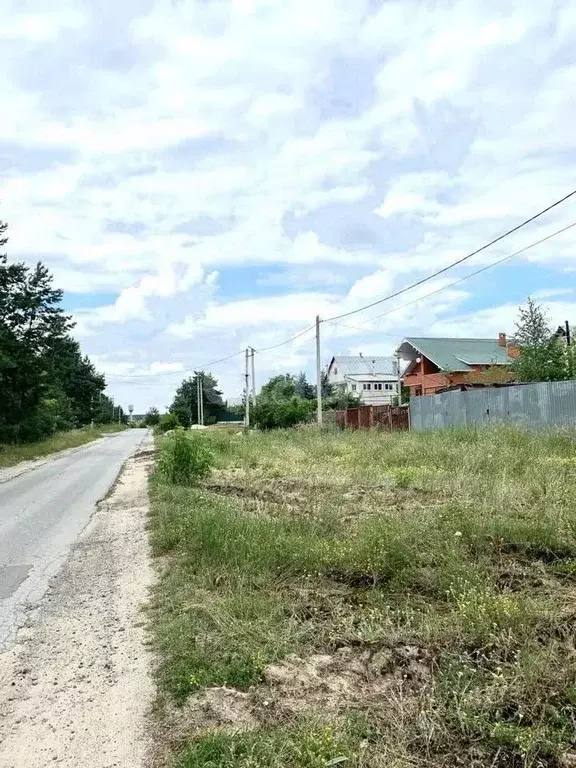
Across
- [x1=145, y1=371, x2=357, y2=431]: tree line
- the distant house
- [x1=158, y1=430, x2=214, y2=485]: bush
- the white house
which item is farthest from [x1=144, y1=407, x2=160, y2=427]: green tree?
[x1=158, y1=430, x2=214, y2=485]: bush

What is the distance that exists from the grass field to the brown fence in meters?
21.3

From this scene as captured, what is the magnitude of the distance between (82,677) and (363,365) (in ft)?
314

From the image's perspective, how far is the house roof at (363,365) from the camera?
97.1 metres

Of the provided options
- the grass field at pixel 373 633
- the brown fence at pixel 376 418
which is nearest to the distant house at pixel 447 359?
the brown fence at pixel 376 418

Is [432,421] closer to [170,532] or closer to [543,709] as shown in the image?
[170,532]

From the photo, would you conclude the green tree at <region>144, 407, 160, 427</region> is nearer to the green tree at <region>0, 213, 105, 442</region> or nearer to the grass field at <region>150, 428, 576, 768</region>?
the green tree at <region>0, 213, 105, 442</region>

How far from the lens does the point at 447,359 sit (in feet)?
161

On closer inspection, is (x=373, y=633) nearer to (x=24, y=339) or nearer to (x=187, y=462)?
(x=187, y=462)

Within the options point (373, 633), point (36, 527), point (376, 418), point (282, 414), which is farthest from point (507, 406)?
point (282, 414)

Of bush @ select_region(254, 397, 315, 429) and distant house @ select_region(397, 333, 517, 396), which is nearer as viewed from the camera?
bush @ select_region(254, 397, 315, 429)

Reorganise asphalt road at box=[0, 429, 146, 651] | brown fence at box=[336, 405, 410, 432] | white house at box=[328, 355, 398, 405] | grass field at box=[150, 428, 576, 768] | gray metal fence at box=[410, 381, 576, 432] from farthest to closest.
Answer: white house at box=[328, 355, 398, 405] < brown fence at box=[336, 405, 410, 432] < gray metal fence at box=[410, 381, 576, 432] < asphalt road at box=[0, 429, 146, 651] < grass field at box=[150, 428, 576, 768]

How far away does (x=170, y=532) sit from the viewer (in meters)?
8.66

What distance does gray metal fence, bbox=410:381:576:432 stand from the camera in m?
19.7

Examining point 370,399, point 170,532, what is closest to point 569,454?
point 170,532
